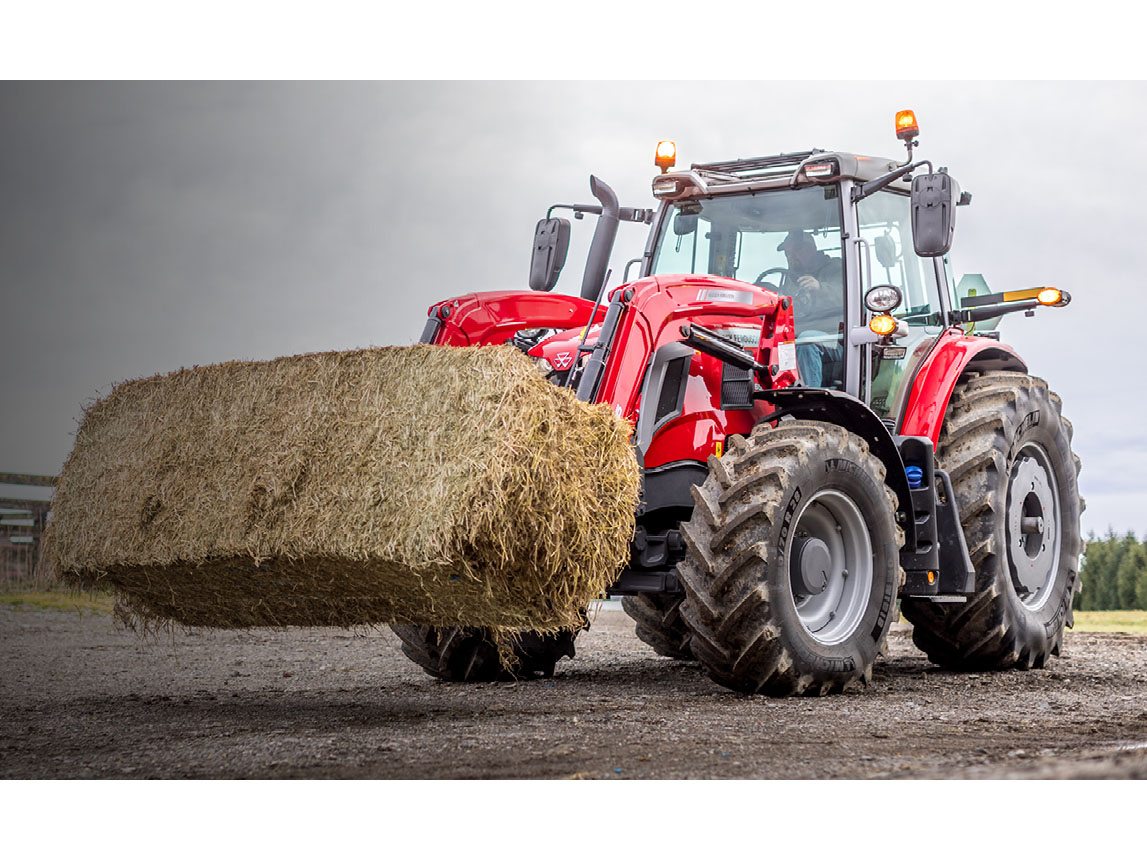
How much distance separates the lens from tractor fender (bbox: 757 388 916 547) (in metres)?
7.25

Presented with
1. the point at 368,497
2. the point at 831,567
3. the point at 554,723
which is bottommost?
the point at 554,723

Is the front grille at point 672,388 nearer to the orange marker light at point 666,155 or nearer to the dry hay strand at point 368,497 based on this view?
the dry hay strand at point 368,497

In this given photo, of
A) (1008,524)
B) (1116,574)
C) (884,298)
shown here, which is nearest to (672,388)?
(884,298)

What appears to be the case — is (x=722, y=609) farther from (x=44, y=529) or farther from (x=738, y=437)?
(x=44, y=529)

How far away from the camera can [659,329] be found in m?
6.95

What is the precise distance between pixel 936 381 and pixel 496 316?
8.87ft

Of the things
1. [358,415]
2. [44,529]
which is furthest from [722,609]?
[44,529]

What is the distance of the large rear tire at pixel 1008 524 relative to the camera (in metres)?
8.30

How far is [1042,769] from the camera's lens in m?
4.60

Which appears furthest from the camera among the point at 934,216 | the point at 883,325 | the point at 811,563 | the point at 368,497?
the point at 883,325

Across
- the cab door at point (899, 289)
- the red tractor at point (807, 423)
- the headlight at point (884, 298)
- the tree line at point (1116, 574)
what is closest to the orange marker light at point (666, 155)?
the red tractor at point (807, 423)

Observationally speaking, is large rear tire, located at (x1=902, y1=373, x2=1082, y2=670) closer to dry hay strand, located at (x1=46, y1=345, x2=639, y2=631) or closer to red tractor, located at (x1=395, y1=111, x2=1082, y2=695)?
red tractor, located at (x1=395, y1=111, x2=1082, y2=695)

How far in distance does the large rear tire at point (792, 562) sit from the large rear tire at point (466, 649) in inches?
67.0

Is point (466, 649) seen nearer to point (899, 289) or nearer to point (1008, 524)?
point (899, 289)
